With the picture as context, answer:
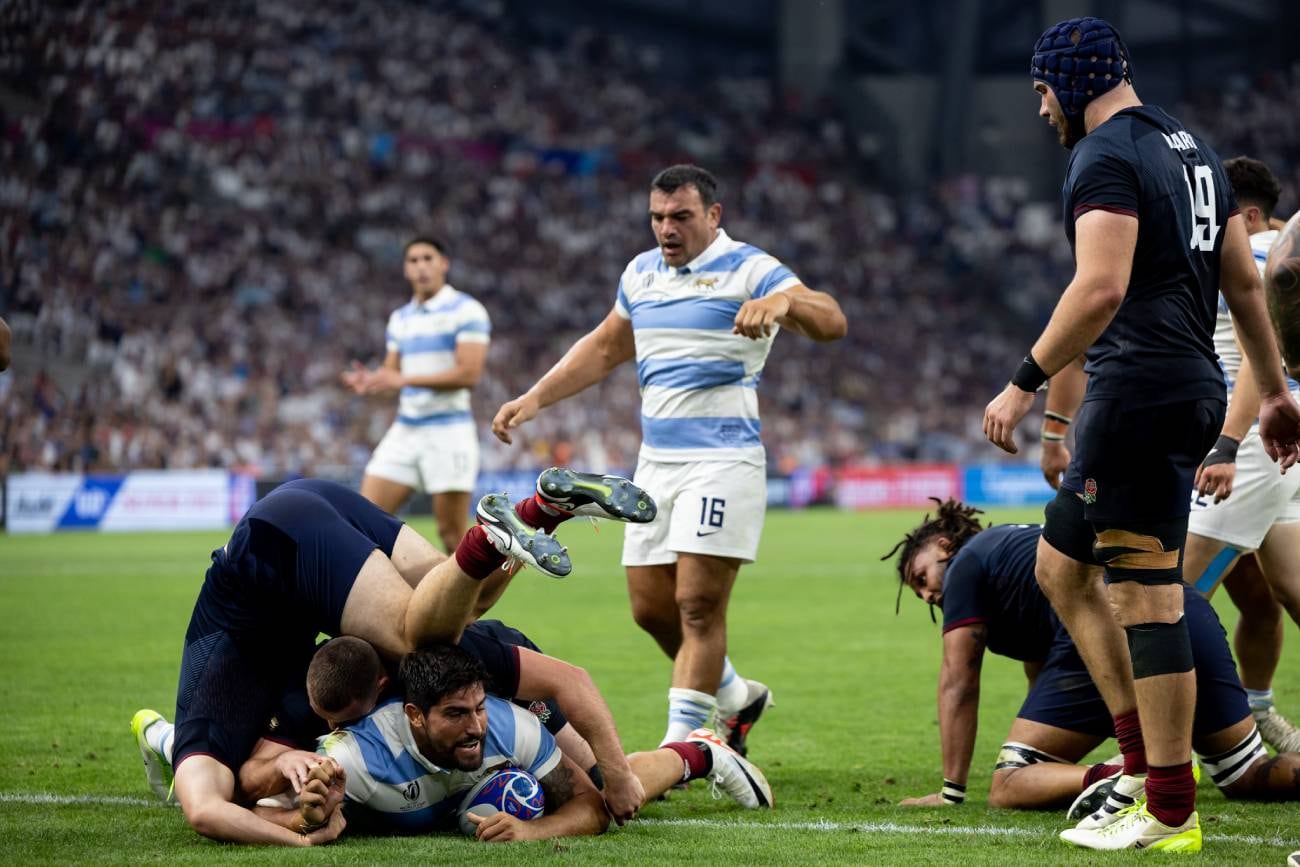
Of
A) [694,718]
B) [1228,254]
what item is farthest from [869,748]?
[1228,254]

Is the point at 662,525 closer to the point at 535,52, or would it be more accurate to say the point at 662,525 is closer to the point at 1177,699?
the point at 1177,699

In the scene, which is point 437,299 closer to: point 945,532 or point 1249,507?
point 945,532

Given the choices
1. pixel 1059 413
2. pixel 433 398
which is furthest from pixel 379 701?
pixel 433 398

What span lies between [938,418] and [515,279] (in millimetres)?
10534

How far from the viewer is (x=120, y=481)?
84.6 feet

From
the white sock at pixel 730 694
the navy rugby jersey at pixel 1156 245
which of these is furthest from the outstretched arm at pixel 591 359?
the navy rugby jersey at pixel 1156 245

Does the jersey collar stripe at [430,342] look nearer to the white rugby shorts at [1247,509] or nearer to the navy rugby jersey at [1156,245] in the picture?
the white rugby shorts at [1247,509]

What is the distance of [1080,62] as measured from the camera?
5.01 metres

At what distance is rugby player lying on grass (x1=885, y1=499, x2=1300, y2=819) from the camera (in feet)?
19.1

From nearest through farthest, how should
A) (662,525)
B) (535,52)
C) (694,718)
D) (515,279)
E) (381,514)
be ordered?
1. (381,514)
2. (694,718)
3. (662,525)
4. (515,279)
5. (535,52)

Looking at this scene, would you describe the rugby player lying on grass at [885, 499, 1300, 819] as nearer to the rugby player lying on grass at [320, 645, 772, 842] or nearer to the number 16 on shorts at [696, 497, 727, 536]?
the number 16 on shorts at [696, 497, 727, 536]

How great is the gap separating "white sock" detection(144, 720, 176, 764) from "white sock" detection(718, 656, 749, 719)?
8.19 ft

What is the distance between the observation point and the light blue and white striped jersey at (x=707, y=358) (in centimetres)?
711

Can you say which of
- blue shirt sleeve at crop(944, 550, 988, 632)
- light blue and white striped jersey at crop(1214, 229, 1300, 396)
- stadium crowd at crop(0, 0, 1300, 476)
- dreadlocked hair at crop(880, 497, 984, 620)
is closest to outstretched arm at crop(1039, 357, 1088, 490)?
dreadlocked hair at crop(880, 497, 984, 620)
